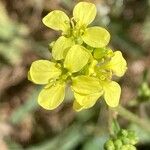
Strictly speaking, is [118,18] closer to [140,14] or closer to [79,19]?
[140,14]

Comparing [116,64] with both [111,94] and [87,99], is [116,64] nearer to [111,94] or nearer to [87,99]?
[111,94]

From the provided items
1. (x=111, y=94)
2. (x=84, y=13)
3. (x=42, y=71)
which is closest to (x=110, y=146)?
(x=111, y=94)

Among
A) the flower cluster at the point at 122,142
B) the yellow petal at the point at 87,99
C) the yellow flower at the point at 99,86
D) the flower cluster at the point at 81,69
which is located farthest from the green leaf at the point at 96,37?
the flower cluster at the point at 122,142

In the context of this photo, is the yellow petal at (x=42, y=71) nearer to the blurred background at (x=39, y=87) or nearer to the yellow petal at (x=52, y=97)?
the yellow petal at (x=52, y=97)

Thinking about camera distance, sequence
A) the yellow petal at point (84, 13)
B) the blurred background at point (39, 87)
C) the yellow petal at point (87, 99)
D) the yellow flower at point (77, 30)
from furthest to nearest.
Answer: the blurred background at point (39, 87)
the yellow petal at point (84, 13)
the yellow flower at point (77, 30)
the yellow petal at point (87, 99)

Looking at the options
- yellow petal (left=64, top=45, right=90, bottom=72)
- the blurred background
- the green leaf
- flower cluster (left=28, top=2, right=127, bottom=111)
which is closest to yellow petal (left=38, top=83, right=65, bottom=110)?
flower cluster (left=28, top=2, right=127, bottom=111)

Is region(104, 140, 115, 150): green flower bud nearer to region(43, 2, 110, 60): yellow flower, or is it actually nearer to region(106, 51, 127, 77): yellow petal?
region(106, 51, 127, 77): yellow petal
